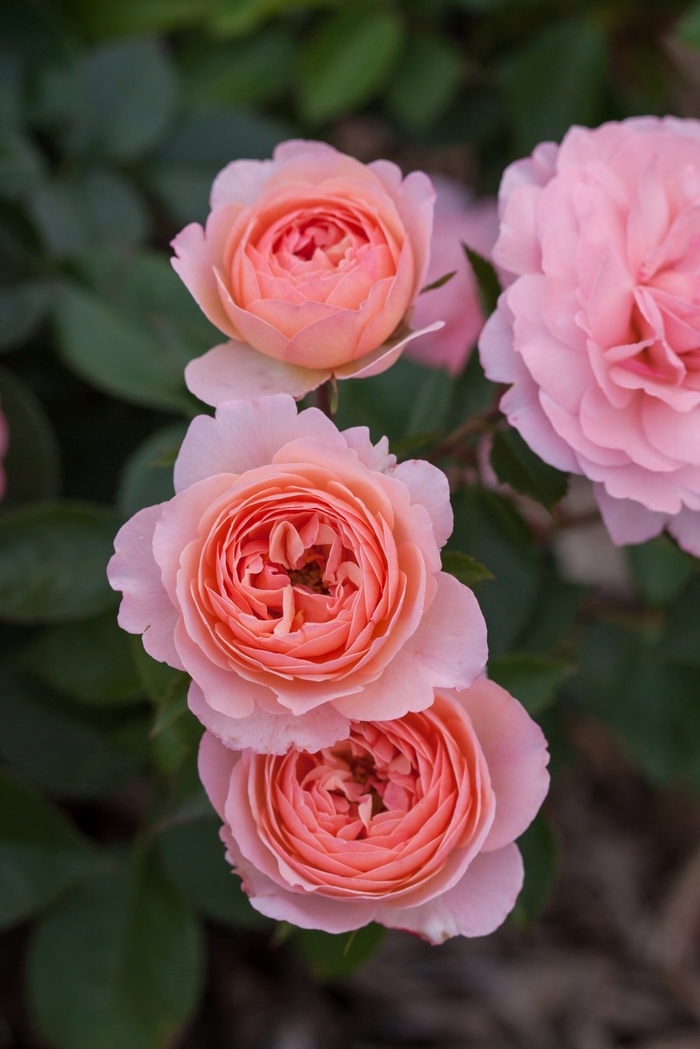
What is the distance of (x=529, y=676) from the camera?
0.66 metres

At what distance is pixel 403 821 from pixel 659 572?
62cm

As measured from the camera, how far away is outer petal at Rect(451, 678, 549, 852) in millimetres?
512

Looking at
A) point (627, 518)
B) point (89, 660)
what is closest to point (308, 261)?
point (627, 518)

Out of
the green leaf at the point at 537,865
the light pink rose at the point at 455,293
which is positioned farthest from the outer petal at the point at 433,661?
the light pink rose at the point at 455,293

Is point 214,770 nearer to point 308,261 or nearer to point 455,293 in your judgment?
point 308,261

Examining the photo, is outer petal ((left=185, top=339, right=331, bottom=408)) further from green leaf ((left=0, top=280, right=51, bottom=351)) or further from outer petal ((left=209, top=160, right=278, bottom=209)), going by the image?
green leaf ((left=0, top=280, right=51, bottom=351))

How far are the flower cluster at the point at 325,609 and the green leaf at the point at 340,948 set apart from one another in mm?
169

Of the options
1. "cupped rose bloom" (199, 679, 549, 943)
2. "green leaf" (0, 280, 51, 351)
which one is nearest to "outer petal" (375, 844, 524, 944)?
"cupped rose bloom" (199, 679, 549, 943)

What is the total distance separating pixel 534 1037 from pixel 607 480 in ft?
3.37

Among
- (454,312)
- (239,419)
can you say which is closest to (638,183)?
(239,419)

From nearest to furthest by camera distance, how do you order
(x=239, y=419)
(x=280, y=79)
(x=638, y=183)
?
(x=239, y=419) → (x=638, y=183) → (x=280, y=79)

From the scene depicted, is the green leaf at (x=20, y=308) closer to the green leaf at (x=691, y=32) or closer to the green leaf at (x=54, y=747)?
the green leaf at (x=54, y=747)

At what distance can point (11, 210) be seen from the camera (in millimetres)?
1030

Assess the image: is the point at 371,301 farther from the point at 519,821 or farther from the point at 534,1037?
the point at 534,1037
